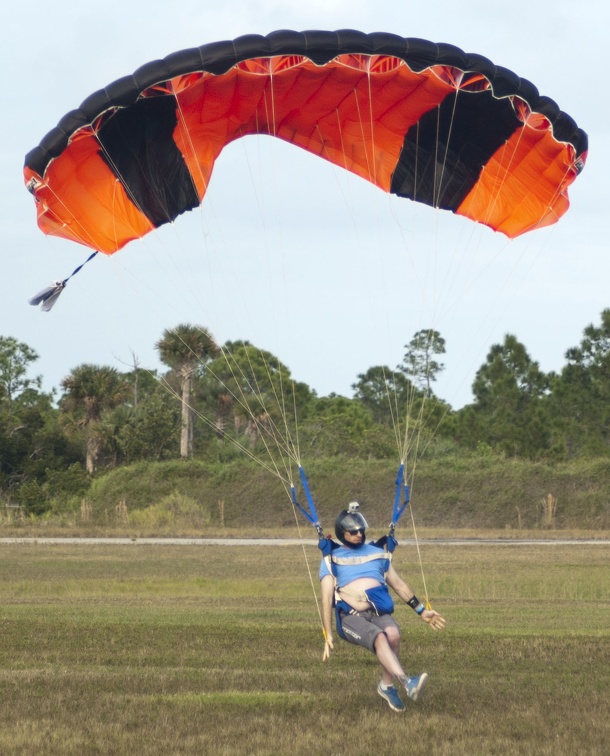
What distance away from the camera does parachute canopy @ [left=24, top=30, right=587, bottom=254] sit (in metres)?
11.4

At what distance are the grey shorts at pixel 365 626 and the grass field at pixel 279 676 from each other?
1.43ft

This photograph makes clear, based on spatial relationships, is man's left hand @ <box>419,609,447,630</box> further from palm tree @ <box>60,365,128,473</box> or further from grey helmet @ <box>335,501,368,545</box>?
palm tree @ <box>60,365,128,473</box>

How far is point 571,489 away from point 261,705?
1531 inches

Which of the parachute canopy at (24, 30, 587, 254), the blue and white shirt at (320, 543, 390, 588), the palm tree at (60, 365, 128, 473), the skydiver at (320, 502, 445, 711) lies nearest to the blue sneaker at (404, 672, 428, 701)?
the skydiver at (320, 502, 445, 711)

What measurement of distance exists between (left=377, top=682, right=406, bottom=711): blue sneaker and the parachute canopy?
20.4 ft

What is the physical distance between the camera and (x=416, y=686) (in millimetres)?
7832

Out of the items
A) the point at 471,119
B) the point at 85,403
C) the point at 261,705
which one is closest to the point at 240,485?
the point at 85,403

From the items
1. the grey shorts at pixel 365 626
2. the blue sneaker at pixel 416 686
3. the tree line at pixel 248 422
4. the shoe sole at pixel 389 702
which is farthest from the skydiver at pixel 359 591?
the tree line at pixel 248 422

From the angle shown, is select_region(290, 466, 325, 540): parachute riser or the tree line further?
the tree line

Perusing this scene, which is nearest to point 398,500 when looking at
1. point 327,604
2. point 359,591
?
point 359,591

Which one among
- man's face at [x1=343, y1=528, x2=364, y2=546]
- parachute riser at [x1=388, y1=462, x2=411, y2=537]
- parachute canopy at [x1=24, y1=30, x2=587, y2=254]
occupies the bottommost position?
man's face at [x1=343, y1=528, x2=364, y2=546]

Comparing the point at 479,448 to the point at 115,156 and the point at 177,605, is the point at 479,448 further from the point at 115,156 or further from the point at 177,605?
the point at 115,156

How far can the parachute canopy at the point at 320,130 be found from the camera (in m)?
11.4

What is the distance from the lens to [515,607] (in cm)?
1656
